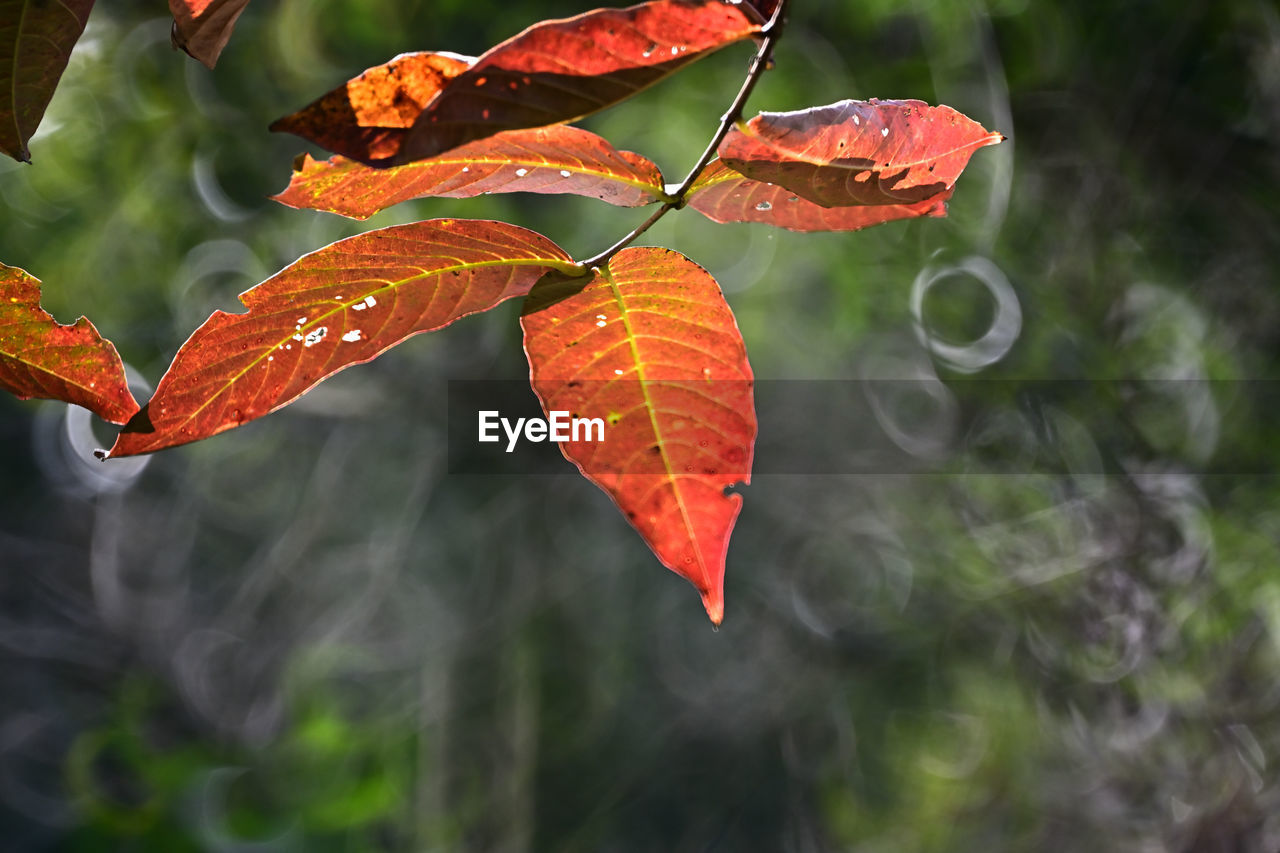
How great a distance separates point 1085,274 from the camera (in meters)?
2.10

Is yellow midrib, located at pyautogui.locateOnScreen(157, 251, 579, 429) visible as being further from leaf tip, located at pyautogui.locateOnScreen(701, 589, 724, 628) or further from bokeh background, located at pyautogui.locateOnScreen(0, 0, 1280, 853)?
bokeh background, located at pyautogui.locateOnScreen(0, 0, 1280, 853)

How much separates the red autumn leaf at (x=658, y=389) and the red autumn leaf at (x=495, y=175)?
21 mm

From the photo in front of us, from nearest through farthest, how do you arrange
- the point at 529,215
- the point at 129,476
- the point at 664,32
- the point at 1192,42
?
the point at 664,32, the point at 1192,42, the point at 529,215, the point at 129,476

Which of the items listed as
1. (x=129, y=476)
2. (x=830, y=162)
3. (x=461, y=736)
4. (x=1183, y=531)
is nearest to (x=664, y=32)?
(x=830, y=162)

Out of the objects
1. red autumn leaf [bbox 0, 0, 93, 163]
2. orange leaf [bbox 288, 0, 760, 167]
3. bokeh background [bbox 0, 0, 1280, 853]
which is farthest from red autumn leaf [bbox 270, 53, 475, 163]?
bokeh background [bbox 0, 0, 1280, 853]

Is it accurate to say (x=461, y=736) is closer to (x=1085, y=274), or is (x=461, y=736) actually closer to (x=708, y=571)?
(x=1085, y=274)

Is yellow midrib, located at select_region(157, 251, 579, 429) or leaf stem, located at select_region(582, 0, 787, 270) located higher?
leaf stem, located at select_region(582, 0, 787, 270)

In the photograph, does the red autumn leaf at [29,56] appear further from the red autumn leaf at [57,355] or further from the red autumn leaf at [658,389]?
the red autumn leaf at [658,389]

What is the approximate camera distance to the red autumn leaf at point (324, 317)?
226mm

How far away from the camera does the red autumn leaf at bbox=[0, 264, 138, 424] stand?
0.80 feet

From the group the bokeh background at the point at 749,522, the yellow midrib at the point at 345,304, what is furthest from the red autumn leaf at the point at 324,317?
the bokeh background at the point at 749,522

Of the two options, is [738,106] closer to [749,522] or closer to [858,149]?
[858,149]

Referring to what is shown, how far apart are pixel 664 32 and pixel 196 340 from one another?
139 mm

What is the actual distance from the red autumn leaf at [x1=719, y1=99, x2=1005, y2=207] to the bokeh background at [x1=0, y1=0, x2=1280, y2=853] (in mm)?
1974
